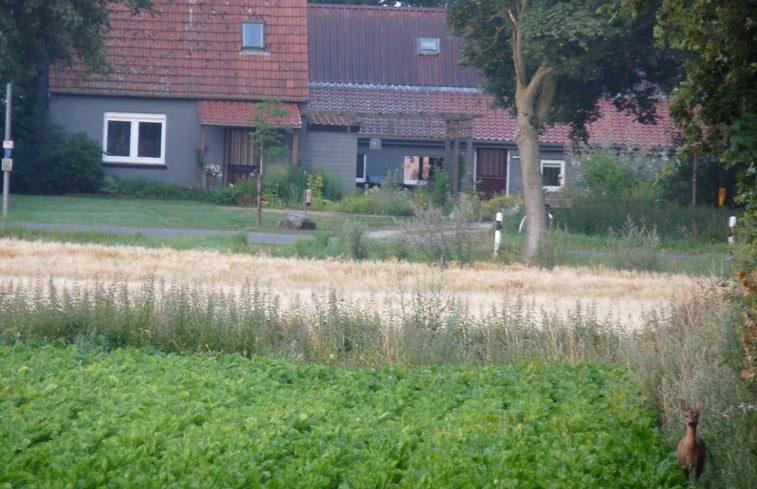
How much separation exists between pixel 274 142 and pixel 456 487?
31.1m

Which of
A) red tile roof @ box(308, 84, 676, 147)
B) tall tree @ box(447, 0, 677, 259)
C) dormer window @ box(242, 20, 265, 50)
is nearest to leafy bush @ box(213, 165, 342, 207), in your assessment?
dormer window @ box(242, 20, 265, 50)

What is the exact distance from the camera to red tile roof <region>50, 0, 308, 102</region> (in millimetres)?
37250

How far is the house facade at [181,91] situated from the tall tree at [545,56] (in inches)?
518

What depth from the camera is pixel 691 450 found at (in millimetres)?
6156

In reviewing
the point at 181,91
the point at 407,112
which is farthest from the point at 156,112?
the point at 407,112

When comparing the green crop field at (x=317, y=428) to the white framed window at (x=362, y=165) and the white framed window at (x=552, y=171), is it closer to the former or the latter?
the white framed window at (x=362, y=165)

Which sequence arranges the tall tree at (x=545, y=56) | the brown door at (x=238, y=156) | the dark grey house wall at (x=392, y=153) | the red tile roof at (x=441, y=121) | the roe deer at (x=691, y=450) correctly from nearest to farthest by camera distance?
the roe deer at (x=691, y=450), the tall tree at (x=545, y=56), the brown door at (x=238, y=156), the red tile roof at (x=441, y=121), the dark grey house wall at (x=392, y=153)

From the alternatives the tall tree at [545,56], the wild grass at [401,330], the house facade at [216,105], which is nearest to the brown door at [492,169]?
the house facade at [216,105]

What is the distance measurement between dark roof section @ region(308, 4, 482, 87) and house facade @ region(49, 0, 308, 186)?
684 centimetres

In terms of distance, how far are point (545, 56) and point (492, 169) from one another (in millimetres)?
23155

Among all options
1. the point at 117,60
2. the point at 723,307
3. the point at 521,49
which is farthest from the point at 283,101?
the point at 723,307

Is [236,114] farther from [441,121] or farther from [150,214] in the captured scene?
[150,214]

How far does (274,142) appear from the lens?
36.2 m

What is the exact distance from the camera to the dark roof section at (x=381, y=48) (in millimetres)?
44750
